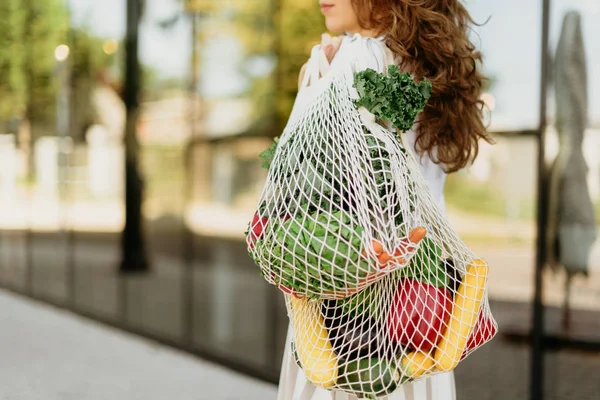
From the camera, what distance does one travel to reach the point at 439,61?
7.02 ft

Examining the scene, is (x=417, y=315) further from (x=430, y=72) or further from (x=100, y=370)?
(x=100, y=370)

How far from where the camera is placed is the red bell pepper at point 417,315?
1.80m

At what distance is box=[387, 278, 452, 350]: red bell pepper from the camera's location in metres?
1.80

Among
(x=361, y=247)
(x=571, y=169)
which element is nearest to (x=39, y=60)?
(x=571, y=169)

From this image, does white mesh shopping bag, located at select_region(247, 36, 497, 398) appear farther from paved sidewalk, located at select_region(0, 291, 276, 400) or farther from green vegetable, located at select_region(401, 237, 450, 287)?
paved sidewalk, located at select_region(0, 291, 276, 400)

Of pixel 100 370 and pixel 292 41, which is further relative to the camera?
pixel 100 370

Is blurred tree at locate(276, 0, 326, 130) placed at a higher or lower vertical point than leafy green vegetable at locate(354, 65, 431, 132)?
higher

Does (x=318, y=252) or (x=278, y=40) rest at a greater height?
(x=278, y=40)

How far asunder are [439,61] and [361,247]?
2.40 feet

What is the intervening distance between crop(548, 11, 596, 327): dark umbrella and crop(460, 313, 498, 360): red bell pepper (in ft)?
6.82

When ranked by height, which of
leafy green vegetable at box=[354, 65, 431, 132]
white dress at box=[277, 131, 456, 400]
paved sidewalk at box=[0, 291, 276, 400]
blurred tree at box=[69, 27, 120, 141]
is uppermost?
blurred tree at box=[69, 27, 120, 141]

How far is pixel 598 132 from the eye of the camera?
378 centimetres

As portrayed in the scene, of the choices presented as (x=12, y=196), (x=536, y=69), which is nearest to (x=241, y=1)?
(x=536, y=69)

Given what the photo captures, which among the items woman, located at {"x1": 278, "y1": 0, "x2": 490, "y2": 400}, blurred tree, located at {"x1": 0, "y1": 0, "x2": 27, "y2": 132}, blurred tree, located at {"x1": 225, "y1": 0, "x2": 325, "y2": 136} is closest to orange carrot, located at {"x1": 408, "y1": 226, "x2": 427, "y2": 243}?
woman, located at {"x1": 278, "y1": 0, "x2": 490, "y2": 400}
